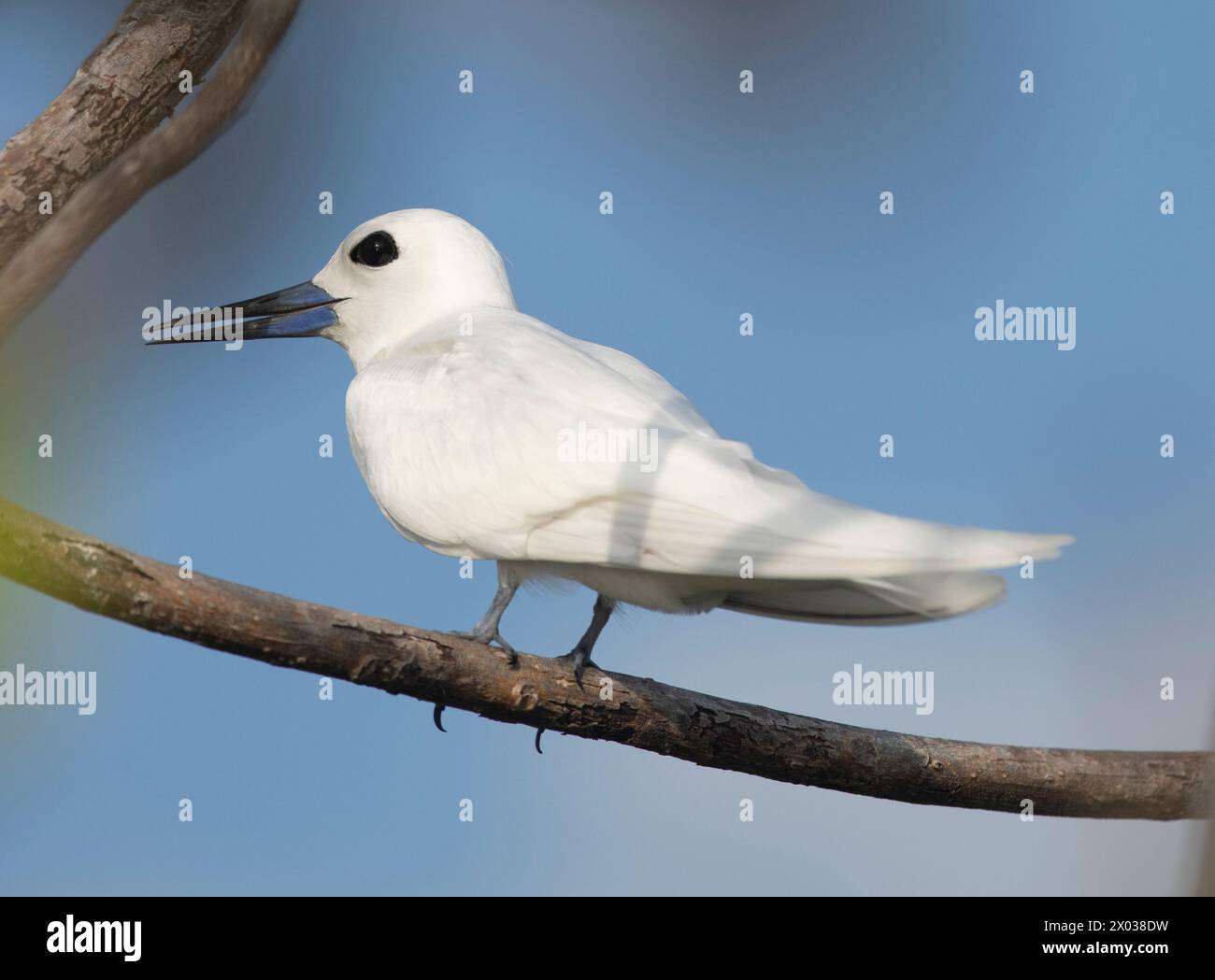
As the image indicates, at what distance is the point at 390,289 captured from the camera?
458 cm

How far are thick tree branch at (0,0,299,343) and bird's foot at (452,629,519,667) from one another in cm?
140

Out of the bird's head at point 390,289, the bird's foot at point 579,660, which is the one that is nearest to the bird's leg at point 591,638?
the bird's foot at point 579,660

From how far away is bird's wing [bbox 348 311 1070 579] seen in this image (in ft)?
9.96

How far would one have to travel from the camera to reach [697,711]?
3.42 metres

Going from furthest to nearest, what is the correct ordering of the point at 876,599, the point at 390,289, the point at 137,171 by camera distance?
1. the point at 390,289
2. the point at 876,599
3. the point at 137,171

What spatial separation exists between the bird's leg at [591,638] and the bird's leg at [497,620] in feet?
0.66

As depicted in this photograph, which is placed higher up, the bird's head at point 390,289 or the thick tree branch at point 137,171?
the bird's head at point 390,289

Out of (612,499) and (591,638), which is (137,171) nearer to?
(612,499)

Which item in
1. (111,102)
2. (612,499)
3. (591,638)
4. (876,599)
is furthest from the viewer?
(591,638)

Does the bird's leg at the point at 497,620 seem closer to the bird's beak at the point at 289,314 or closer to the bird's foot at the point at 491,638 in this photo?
the bird's foot at the point at 491,638

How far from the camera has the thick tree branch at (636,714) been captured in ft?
8.25

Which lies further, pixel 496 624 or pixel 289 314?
pixel 289 314

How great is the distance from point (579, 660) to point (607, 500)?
1.54ft

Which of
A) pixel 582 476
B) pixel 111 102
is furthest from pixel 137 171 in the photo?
pixel 582 476
